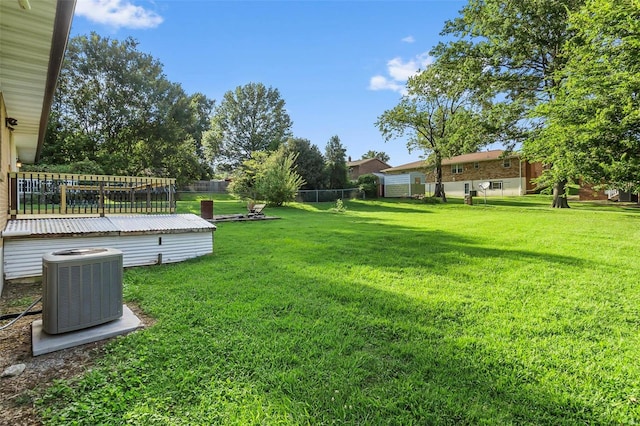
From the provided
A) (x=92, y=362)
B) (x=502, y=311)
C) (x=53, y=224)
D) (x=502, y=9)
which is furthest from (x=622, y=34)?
(x=53, y=224)

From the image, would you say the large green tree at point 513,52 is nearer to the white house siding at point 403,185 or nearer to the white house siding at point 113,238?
the white house siding at point 403,185

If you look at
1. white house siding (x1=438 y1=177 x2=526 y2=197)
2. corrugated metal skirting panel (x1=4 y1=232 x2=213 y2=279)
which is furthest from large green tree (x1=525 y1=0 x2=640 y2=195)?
white house siding (x1=438 y1=177 x2=526 y2=197)

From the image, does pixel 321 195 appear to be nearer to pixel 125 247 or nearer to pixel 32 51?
pixel 125 247

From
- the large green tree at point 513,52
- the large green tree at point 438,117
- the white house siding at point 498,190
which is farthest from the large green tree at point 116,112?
the white house siding at point 498,190

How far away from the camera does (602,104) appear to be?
1146 cm

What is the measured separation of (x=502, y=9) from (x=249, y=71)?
30765 mm

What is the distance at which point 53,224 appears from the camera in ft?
18.1

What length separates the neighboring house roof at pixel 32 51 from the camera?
302 centimetres

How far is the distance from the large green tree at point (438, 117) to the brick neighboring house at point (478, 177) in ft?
13.3

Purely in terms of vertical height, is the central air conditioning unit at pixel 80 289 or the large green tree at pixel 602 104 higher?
the large green tree at pixel 602 104

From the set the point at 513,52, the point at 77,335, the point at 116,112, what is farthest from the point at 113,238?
the point at 116,112

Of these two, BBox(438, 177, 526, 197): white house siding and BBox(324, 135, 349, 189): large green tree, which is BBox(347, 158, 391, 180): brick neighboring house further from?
BBox(438, 177, 526, 197): white house siding

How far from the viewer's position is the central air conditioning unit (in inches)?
110

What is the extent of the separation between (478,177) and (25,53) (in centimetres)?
3557
